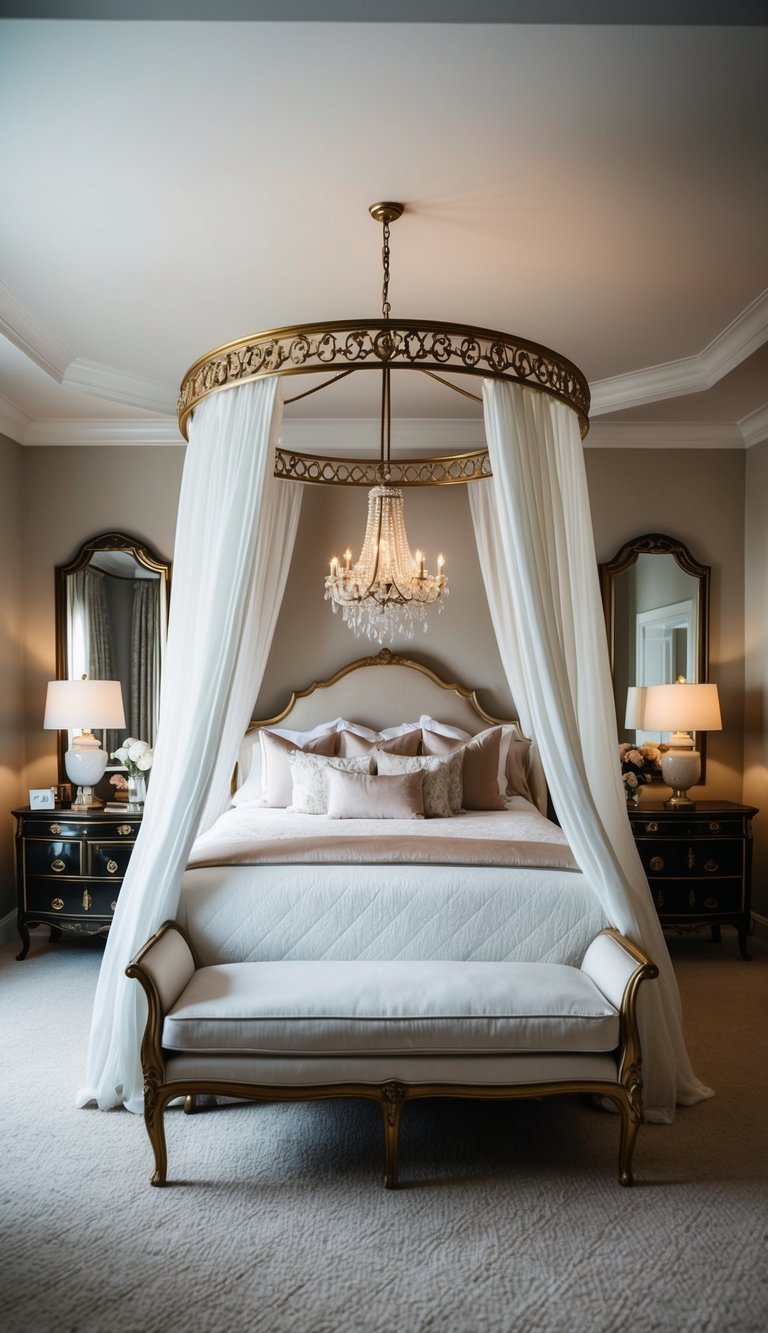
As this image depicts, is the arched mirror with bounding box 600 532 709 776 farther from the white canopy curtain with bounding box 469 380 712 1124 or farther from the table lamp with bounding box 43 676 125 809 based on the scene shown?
the table lamp with bounding box 43 676 125 809

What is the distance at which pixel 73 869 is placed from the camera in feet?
15.5

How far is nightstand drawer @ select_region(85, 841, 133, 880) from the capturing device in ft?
15.4

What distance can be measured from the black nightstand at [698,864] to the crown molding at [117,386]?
10.7ft

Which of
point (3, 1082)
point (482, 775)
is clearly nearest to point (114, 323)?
point (482, 775)

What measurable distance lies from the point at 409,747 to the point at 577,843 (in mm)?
2044

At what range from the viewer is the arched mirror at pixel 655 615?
5.38 m

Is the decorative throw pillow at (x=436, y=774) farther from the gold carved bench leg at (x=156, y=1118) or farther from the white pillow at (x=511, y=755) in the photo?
the gold carved bench leg at (x=156, y=1118)

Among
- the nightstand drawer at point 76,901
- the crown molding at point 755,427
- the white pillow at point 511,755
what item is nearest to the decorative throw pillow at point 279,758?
the white pillow at point 511,755

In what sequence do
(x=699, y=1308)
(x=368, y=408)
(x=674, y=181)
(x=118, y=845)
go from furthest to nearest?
(x=368, y=408)
(x=118, y=845)
(x=674, y=181)
(x=699, y=1308)

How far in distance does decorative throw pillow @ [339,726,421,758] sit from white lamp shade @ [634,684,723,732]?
127cm

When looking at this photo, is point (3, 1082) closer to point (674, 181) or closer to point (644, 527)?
point (674, 181)

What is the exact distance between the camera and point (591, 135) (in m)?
2.62

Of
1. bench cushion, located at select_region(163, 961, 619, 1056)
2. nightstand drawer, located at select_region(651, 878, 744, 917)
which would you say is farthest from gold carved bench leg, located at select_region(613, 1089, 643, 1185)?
nightstand drawer, located at select_region(651, 878, 744, 917)

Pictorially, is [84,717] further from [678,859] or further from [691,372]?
[691,372]
